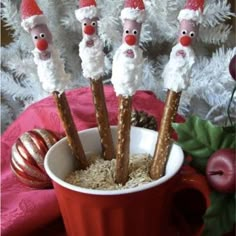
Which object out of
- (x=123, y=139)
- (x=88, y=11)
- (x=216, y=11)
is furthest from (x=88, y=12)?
(x=216, y=11)

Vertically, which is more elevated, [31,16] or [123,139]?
[31,16]

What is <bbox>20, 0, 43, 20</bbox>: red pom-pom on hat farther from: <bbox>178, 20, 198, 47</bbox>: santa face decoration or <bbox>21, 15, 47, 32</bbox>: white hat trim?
<bbox>178, 20, 198, 47</bbox>: santa face decoration

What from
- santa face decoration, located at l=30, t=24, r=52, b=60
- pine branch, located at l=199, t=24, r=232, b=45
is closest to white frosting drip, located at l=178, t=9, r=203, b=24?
santa face decoration, located at l=30, t=24, r=52, b=60

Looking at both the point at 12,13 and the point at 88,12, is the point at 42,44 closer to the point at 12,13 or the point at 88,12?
the point at 88,12

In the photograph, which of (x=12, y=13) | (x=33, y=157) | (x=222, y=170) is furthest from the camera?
(x=12, y=13)

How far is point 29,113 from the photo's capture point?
1.86ft

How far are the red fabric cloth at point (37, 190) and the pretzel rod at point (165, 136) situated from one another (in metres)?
0.12

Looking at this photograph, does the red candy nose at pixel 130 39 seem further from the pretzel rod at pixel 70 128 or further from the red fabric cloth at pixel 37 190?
the red fabric cloth at pixel 37 190

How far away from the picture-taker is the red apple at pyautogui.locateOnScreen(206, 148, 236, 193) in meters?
0.29

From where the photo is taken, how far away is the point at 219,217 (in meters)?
0.31

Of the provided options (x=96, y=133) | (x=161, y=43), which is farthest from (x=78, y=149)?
(x=161, y=43)

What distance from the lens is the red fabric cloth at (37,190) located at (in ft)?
1.37

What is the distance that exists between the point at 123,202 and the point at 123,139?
53mm

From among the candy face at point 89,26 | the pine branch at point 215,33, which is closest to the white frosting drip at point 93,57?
the candy face at point 89,26
